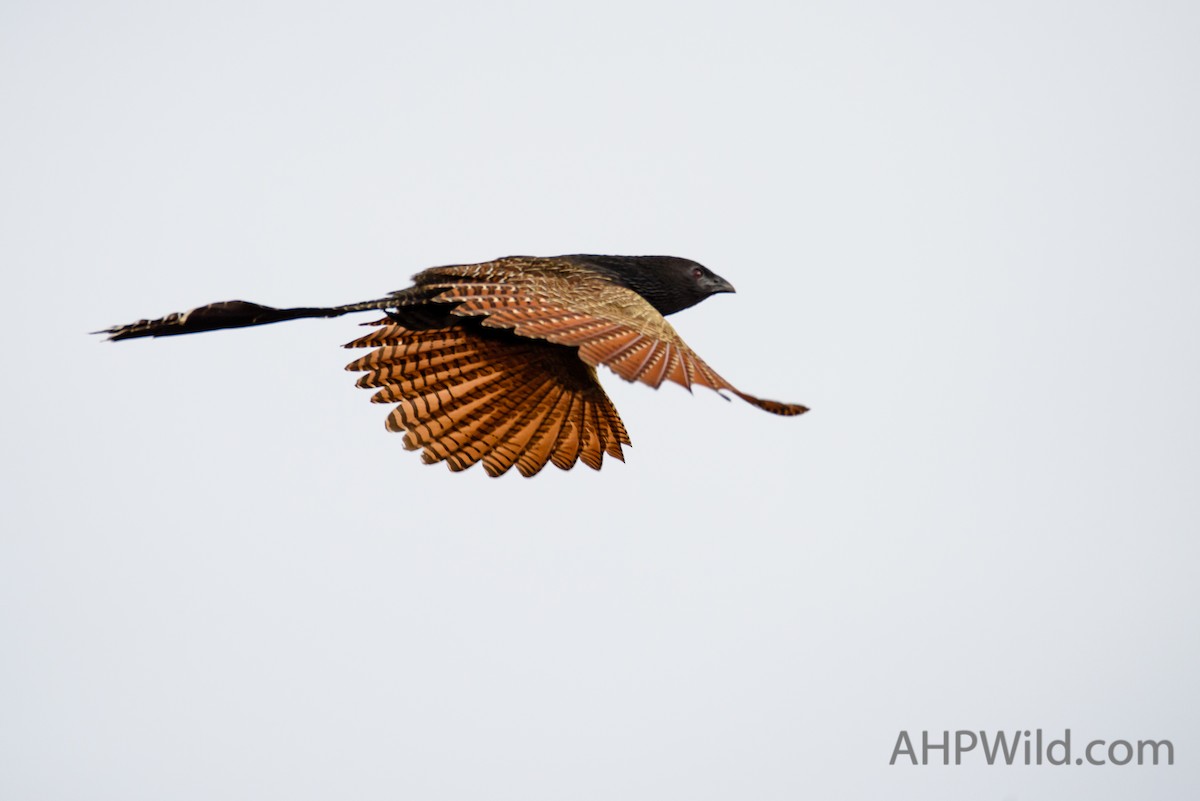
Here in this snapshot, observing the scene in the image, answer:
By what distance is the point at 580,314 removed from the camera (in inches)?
517

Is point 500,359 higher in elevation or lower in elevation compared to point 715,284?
lower

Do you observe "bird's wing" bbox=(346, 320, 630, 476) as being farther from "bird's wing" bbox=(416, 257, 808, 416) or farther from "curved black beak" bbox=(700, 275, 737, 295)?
"curved black beak" bbox=(700, 275, 737, 295)

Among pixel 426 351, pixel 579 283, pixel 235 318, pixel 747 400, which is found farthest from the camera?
pixel 426 351

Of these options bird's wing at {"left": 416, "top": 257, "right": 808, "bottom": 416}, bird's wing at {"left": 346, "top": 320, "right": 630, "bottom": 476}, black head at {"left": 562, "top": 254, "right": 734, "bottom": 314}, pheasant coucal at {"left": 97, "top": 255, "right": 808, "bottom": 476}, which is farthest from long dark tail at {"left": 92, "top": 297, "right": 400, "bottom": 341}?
black head at {"left": 562, "top": 254, "right": 734, "bottom": 314}

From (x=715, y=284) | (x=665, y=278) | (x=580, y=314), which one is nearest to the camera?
(x=580, y=314)

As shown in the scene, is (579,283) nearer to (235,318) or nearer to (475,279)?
(475,279)

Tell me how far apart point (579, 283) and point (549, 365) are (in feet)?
4.83

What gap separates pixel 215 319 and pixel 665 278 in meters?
4.61

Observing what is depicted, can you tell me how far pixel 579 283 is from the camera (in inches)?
564

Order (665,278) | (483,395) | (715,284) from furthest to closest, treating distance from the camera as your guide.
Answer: (715,284) < (665,278) < (483,395)

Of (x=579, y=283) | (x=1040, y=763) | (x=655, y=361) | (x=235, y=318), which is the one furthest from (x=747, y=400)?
(x=1040, y=763)

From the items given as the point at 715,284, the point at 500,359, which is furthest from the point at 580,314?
the point at 715,284

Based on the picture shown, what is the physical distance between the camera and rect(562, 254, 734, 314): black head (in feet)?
51.6

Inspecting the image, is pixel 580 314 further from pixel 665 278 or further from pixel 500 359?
pixel 665 278
